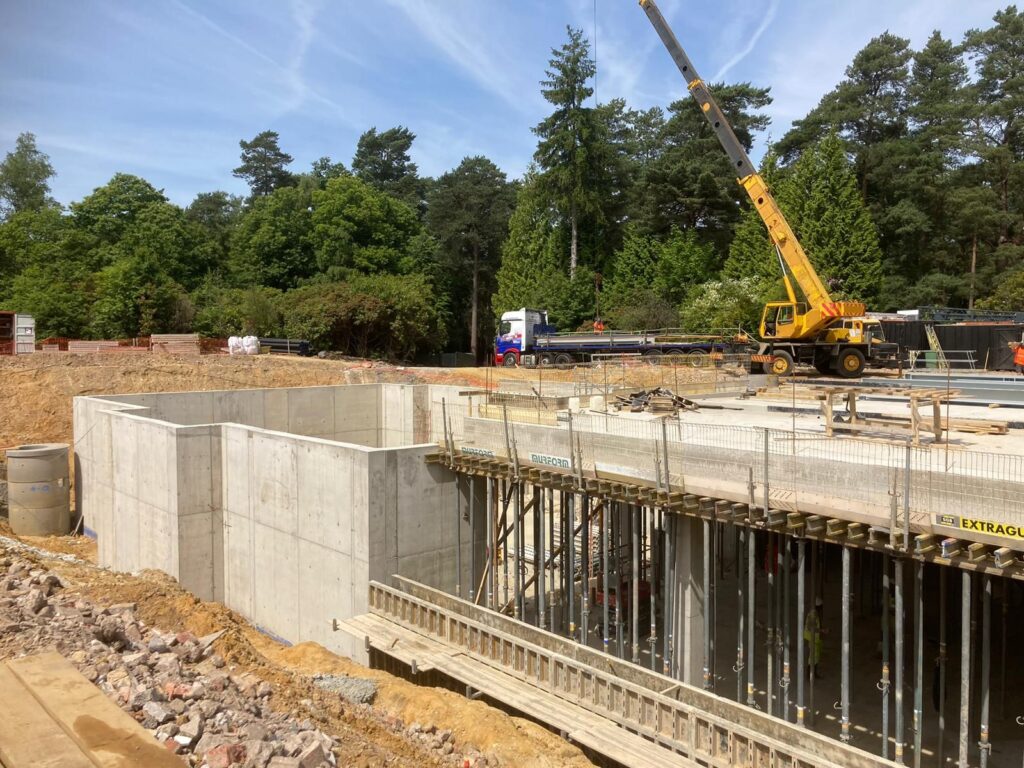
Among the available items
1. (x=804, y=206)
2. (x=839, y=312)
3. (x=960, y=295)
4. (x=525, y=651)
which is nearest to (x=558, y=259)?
(x=804, y=206)

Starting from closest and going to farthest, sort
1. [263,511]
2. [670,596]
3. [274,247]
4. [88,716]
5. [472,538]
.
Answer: [88,716] < [670,596] < [472,538] < [263,511] < [274,247]

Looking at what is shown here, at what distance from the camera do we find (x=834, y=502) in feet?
34.4

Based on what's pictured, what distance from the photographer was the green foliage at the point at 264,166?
98.6m

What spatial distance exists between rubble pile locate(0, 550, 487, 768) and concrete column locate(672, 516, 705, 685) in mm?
3877

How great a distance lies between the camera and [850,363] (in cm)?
2934

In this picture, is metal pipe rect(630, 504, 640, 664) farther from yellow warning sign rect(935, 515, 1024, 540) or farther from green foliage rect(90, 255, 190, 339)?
green foliage rect(90, 255, 190, 339)

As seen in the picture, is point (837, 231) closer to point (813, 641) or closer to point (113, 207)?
point (813, 641)

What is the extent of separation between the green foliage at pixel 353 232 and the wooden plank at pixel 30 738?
187 feet

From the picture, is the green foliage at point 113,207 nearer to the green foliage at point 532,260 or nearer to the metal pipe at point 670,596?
the green foliage at point 532,260

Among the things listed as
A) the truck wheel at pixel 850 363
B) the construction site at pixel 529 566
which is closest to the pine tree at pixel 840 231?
the construction site at pixel 529 566

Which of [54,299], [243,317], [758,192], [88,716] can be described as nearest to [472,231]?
[243,317]

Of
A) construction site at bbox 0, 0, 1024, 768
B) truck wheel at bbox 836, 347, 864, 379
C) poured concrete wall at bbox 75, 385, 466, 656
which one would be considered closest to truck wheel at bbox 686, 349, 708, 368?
construction site at bbox 0, 0, 1024, 768

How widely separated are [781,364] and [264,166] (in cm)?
8520

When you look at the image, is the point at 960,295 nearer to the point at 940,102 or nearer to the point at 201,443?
the point at 940,102
